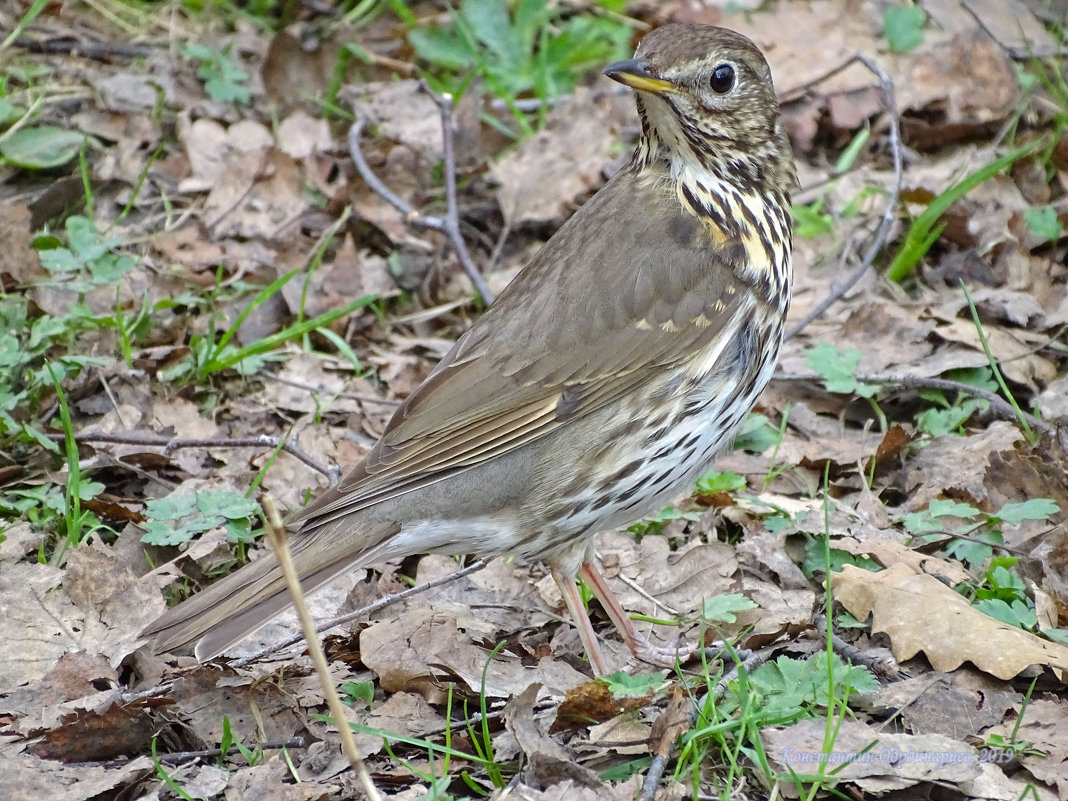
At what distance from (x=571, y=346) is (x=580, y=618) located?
91 cm

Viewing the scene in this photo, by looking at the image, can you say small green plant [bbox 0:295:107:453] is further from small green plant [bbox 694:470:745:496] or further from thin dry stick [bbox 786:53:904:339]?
thin dry stick [bbox 786:53:904:339]

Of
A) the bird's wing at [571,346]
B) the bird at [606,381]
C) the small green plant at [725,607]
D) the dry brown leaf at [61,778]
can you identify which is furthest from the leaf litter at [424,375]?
the bird's wing at [571,346]

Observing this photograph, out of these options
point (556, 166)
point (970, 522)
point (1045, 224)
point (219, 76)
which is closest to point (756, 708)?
point (970, 522)

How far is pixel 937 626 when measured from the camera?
3922 mm

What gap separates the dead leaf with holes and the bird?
0.67m

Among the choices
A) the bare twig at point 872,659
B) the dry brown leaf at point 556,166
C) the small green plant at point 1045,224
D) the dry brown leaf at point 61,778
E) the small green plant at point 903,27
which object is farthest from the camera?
the small green plant at point 903,27

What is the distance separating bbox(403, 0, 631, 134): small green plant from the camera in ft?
24.0

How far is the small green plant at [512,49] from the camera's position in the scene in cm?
733

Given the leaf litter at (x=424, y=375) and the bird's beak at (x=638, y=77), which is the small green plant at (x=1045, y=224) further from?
the bird's beak at (x=638, y=77)

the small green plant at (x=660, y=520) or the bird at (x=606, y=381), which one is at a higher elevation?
the bird at (x=606, y=381)

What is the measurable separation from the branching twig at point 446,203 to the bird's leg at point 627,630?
1744 millimetres

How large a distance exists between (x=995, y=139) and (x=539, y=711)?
4.58 m

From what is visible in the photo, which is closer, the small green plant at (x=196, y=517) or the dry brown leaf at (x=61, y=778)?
the dry brown leaf at (x=61, y=778)

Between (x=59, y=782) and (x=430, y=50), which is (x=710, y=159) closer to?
(x=59, y=782)
